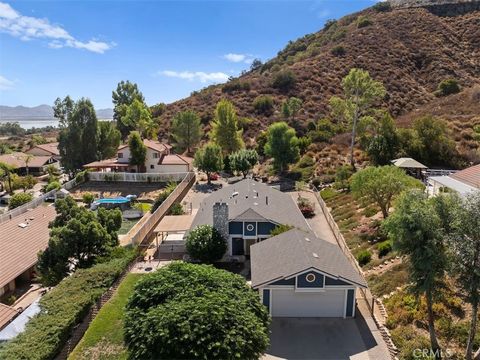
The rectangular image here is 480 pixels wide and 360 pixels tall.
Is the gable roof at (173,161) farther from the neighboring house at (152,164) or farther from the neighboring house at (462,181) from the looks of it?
the neighboring house at (462,181)

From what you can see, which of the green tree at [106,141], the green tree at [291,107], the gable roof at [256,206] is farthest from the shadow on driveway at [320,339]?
the green tree at [291,107]

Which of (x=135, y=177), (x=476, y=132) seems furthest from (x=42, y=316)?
(x=476, y=132)

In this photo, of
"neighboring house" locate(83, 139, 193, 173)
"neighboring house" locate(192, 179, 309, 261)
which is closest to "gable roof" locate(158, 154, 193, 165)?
"neighboring house" locate(83, 139, 193, 173)

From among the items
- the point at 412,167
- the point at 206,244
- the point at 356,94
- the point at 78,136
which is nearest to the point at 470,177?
the point at 412,167

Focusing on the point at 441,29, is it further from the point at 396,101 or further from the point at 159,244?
the point at 159,244

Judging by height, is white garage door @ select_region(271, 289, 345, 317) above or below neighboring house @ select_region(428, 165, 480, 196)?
below

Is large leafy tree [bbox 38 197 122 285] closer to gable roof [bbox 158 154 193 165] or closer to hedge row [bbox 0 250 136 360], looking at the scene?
hedge row [bbox 0 250 136 360]

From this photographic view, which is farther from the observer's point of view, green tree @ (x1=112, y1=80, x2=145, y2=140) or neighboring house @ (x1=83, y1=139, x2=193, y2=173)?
green tree @ (x1=112, y1=80, x2=145, y2=140)
